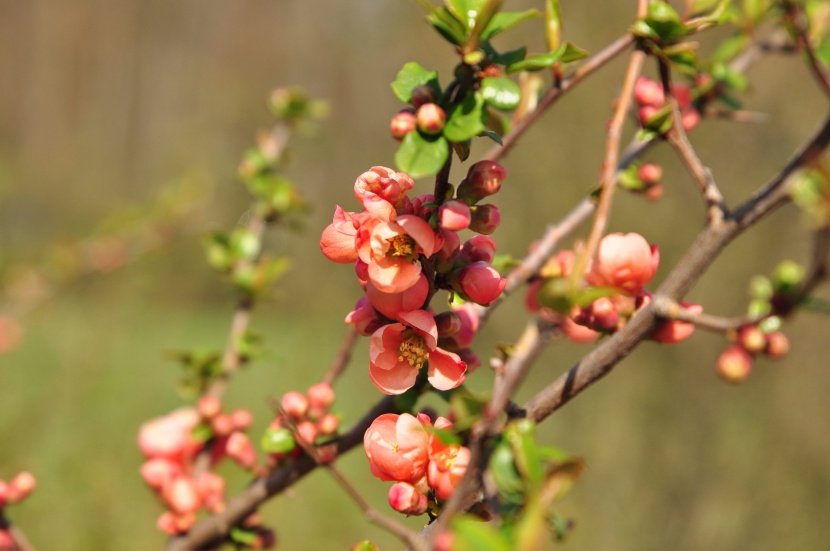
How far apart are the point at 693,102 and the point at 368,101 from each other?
8.54m

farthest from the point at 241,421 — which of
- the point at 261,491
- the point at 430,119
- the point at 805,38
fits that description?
the point at 805,38


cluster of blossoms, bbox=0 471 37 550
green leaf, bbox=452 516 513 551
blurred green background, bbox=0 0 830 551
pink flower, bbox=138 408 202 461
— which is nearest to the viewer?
green leaf, bbox=452 516 513 551

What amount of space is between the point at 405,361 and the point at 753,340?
34 cm

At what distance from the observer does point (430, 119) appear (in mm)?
376

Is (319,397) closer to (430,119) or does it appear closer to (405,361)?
(405,361)

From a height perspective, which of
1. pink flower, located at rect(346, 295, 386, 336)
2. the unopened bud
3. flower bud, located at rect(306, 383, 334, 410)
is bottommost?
flower bud, located at rect(306, 383, 334, 410)

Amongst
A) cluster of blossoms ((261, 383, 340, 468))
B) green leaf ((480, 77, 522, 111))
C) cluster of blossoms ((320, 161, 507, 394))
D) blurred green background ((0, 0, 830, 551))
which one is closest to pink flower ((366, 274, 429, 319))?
cluster of blossoms ((320, 161, 507, 394))

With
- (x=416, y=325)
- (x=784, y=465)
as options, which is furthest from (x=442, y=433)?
(x=784, y=465)

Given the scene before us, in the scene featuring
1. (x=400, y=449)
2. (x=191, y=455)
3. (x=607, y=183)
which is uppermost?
(x=607, y=183)

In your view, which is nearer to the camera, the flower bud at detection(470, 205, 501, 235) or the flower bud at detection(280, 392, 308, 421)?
the flower bud at detection(470, 205, 501, 235)

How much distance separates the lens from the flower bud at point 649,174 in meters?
0.68

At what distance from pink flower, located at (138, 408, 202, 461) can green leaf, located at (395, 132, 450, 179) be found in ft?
1.70

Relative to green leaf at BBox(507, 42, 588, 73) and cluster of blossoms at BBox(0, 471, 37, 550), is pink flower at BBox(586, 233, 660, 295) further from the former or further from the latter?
cluster of blossoms at BBox(0, 471, 37, 550)

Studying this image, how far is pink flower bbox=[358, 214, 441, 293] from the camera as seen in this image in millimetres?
363
